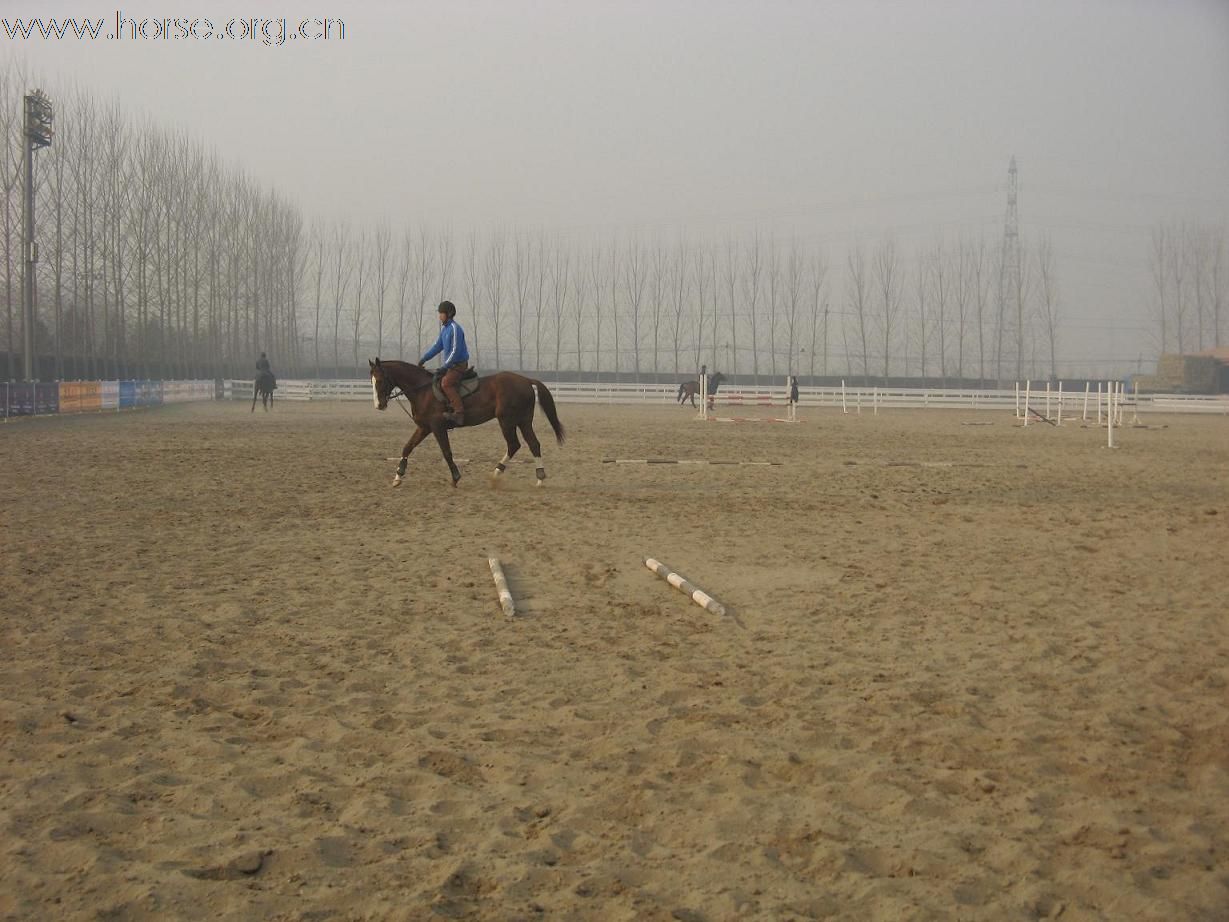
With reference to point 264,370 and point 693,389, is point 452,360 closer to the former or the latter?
point 264,370

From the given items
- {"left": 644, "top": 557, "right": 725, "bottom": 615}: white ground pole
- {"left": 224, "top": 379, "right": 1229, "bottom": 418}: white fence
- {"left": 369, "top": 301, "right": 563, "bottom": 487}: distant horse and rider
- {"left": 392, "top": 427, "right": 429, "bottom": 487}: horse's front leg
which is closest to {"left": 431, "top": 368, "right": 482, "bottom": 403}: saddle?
{"left": 369, "top": 301, "right": 563, "bottom": 487}: distant horse and rider

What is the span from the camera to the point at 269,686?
5.86m

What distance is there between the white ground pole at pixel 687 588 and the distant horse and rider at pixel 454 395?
257 inches

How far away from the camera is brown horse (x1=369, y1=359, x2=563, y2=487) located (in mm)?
15656

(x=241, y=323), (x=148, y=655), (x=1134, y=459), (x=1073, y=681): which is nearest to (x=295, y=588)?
(x=148, y=655)

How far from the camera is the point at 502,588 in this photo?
26.6 ft

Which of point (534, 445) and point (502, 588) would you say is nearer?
point (502, 588)

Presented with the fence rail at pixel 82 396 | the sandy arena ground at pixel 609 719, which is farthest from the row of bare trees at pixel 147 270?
the sandy arena ground at pixel 609 719

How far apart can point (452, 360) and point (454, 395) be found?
1.63ft

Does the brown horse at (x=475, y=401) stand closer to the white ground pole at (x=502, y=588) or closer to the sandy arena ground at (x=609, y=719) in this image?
the sandy arena ground at (x=609, y=719)

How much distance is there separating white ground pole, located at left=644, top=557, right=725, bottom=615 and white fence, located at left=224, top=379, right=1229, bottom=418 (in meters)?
45.0

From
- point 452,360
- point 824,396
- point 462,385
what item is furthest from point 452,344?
point 824,396

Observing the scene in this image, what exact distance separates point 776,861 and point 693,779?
796mm

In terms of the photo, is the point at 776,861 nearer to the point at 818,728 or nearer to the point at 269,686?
the point at 818,728
